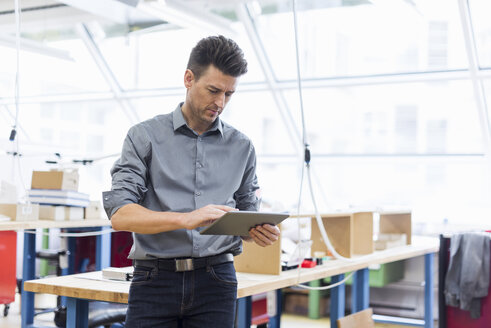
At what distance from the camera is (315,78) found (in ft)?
19.0

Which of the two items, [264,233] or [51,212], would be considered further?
[51,212]

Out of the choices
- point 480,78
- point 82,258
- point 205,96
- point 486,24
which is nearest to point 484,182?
point 480,78

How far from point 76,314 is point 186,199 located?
28.3 inches

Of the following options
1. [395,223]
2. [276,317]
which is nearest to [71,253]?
[276,317]

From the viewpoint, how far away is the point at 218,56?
148cm

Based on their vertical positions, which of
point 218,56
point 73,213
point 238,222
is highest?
point 218,56

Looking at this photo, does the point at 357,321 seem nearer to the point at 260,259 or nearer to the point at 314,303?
the point at 260,259

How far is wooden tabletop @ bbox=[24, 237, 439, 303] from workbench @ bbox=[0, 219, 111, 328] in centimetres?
138

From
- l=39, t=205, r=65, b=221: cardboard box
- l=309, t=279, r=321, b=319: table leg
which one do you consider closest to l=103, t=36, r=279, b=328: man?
l=39, t=205, r=65, b=221: cardboard box

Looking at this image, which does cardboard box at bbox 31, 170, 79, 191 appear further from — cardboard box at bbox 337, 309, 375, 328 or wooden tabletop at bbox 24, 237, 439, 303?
cardboard box at bbox 337, 309, 375, 328

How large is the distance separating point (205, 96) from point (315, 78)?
14.4 ft

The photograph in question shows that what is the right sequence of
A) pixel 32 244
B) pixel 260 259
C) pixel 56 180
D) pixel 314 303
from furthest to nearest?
pixel 314 303 → pixel 56 180 → pixel 32 244 → pixel 260 259

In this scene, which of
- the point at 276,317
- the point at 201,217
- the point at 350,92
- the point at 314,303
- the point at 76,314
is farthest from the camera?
the point at 350,92

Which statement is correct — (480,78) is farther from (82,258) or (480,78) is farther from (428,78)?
(82,258)
